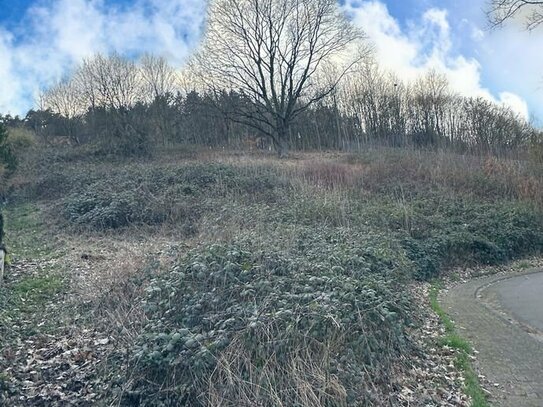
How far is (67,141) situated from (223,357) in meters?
33.0

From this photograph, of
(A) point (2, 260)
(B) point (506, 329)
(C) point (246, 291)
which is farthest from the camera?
(A) point (2, 260)

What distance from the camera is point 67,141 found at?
33.4 metres

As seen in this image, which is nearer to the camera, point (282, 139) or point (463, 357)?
point (463, 357)

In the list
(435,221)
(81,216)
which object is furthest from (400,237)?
(81,216)

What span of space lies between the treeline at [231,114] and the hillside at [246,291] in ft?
52.2

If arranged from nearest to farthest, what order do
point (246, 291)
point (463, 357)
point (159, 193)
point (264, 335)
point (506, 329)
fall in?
point (264, 335) → point (246, 291) → point (463, 357) → point (506, 329) → point (159, 193)

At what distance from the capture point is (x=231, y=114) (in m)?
33.9

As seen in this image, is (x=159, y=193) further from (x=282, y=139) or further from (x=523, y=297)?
(x=282, y=139)

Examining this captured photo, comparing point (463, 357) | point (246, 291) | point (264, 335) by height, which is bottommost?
point (463, 357)

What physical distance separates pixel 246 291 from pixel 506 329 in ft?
14.4

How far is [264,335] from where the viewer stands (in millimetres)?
4648

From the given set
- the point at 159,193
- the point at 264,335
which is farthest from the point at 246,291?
the point at 159,193

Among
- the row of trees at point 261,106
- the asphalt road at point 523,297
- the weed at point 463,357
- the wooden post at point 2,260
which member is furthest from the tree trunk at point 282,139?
the weed at point 463,357

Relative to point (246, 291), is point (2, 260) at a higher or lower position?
lower
